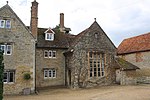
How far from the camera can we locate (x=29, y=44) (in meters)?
30.3

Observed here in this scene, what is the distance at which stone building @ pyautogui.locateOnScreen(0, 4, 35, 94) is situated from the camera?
29203 mm

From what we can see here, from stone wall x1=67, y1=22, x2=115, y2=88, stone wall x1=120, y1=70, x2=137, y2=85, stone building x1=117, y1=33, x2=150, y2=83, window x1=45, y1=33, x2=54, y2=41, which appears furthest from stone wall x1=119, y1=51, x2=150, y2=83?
window x1=45, y1=33, x2=54, y2=41

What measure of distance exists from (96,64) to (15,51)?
1234 cm

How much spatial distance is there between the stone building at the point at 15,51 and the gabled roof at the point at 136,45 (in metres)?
22.6

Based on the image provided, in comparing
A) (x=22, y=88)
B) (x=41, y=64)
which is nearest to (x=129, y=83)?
(x=41, y=64)

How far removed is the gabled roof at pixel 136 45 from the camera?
4375cm

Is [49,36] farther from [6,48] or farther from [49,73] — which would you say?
[6,48]

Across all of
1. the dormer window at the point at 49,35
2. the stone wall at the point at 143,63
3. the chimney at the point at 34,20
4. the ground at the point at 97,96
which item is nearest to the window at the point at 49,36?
the dormer window at the point at 49,35

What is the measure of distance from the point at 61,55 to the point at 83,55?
3.84m

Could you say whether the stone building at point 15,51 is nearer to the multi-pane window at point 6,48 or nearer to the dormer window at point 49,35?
the multi-pane window at point 6,48

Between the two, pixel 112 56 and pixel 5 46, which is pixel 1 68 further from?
pixel 112 56

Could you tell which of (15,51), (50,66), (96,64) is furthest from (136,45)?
(15,51)

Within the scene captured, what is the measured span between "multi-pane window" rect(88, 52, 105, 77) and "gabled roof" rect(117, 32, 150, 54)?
36.4ft

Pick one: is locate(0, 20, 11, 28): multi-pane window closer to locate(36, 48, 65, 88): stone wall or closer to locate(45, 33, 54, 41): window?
locate(36, 48, 65, 88): stone wall
